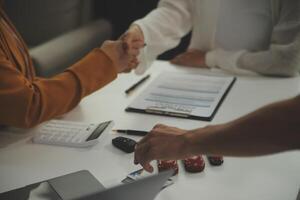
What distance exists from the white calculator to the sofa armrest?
0.96 m

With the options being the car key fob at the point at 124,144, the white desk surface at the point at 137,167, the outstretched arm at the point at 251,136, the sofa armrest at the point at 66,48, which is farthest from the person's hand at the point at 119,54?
the sofa armrest at the point at 66,48

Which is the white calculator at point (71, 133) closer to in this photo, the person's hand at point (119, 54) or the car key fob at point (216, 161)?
the person's hand at point (119, 54)

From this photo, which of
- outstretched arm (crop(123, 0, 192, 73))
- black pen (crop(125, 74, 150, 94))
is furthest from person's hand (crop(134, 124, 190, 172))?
outstretched arm (crop(123, 0, 192, 73))

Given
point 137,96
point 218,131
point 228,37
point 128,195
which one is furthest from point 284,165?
point 228,37

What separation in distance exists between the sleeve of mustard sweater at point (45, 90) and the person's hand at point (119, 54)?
0.03 meters

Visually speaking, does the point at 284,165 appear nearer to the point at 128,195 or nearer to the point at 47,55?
the point at 128,195

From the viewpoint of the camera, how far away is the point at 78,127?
1.29 m

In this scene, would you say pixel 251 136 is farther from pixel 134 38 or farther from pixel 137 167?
pixel 134 38

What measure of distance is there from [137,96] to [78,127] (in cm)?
28

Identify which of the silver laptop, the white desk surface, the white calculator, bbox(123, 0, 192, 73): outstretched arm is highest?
bbox(123, 0, 192, 73): outstretched arm

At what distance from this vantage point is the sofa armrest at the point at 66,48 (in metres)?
2.25

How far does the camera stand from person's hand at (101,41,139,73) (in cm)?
139

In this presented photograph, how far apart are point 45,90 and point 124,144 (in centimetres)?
26

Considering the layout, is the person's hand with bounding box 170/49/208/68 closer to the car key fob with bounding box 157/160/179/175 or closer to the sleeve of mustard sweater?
the sleeve of mustard sweater
